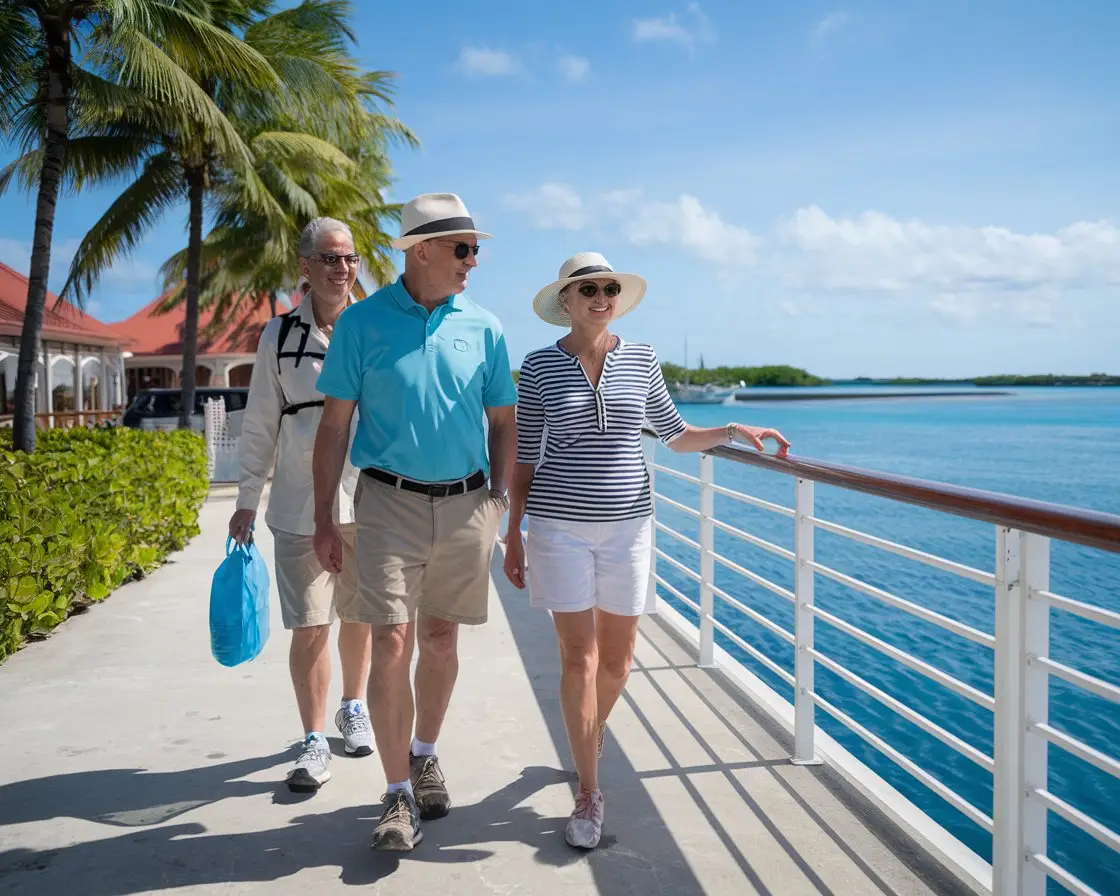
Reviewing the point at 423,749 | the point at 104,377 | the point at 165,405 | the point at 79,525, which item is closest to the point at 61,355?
the point at 104,377

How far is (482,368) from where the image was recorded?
297cm

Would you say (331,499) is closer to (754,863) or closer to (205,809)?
(205,809)

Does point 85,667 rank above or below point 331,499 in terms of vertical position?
below

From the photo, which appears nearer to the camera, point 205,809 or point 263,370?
point 205,809

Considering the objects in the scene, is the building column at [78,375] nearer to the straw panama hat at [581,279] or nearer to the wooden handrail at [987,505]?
the straw panama hat at [581,279]

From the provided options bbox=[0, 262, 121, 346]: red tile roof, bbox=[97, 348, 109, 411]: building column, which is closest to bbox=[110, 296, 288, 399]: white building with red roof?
bbox=[97, 348, 109, 411]: building column

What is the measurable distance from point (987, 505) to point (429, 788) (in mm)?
1833

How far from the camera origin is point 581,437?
2965mm

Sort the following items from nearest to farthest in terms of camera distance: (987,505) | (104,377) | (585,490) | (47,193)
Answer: (987,505) < (585,490) < (47,193) < (104,377)

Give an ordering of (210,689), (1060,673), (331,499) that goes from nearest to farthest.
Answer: (1060,673), (331,499), (210,689)

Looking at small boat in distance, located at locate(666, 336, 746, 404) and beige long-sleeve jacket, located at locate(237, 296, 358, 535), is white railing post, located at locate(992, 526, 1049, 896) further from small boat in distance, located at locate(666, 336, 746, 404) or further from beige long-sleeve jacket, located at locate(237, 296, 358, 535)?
small boat in distance, located at locate(666, 336, 746, 404)

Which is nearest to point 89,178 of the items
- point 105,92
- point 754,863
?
point 105,92

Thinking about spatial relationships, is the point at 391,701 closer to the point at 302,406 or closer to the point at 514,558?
the point at 514,558

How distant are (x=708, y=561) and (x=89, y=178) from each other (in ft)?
51.8
